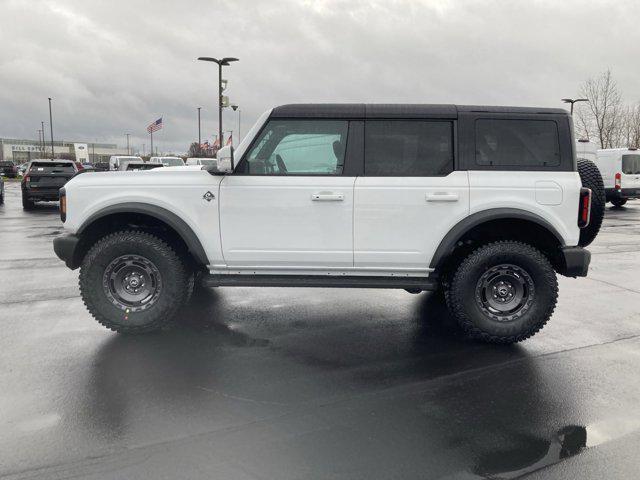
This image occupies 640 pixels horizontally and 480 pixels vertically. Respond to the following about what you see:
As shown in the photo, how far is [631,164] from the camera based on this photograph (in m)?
19.3

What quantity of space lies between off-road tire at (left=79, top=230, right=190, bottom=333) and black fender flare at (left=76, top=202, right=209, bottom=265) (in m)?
0.21

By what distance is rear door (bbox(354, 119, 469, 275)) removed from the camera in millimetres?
4531

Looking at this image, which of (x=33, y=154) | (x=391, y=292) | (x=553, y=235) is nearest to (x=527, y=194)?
(x=553, y=235)

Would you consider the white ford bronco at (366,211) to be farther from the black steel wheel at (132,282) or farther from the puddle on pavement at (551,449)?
the puddle on pavement at (551,449)

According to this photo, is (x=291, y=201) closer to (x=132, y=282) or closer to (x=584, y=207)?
(x=132, y=282)

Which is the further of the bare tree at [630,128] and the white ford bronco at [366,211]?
the bare tree at [630,128]

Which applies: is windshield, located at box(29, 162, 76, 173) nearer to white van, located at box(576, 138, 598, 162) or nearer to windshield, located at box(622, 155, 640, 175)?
white van, located at box(576, 138, 598, 162)

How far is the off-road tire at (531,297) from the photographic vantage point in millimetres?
4516

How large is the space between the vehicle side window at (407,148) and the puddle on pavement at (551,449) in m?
2.26

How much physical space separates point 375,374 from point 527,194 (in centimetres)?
198

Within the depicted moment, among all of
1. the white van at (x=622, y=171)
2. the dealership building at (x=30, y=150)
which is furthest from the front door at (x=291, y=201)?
the dealership building at (x=30, y=150)

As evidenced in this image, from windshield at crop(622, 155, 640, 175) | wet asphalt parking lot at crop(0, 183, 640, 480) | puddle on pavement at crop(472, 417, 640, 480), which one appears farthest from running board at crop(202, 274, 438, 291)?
windshield at crop(622, 155, 640, 175)

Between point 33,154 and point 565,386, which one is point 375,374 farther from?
point 33,154

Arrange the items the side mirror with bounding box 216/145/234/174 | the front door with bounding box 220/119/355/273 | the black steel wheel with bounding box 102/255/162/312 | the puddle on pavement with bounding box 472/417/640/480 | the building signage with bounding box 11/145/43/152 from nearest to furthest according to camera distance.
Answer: the puddle on pavement with bounding box 472/417/640/480, the side mirror with bounding box 216/145/234/174, the front door with bounding box 220/119/355/273, the black steel wheel with bounding box 102/255/162/312, the building signage with bounding box 11/145/43/152
